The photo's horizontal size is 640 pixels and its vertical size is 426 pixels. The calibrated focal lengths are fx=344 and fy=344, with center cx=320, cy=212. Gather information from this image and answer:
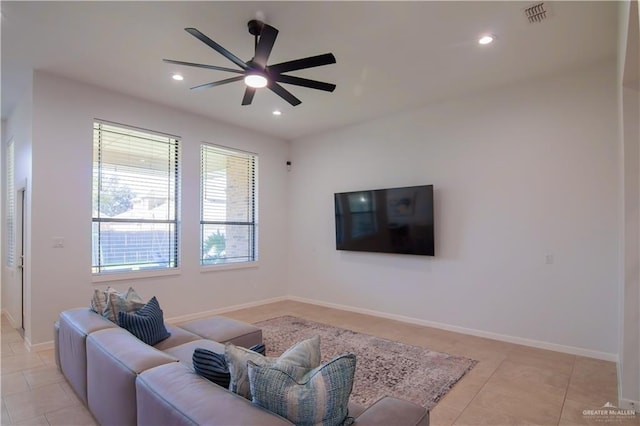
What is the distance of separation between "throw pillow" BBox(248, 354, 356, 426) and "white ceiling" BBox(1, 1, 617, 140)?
9.02 ft

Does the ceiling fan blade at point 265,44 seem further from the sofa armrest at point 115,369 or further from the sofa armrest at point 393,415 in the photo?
the sofa armrest at point 393,415

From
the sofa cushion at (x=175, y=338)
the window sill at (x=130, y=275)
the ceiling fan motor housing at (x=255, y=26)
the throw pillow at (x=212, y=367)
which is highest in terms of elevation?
the ceiling fan motor housing at (x=255, y=26)

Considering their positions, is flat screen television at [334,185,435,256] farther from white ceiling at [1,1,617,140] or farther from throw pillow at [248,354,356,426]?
throw pillow at [248,354,356,426]

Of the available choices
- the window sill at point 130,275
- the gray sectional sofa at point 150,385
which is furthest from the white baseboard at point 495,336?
the gray sectional sofa at point 150,385

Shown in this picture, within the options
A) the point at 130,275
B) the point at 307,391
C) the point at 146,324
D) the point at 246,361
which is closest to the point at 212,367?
the point at 246,361

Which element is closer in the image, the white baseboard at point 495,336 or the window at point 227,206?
the white baseboard at point 495,336

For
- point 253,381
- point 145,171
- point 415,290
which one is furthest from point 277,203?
point 253,381

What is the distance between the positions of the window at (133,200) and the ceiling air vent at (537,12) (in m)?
4.76

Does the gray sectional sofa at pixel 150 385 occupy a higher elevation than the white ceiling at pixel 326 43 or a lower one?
lower

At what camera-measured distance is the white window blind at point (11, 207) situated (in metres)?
4.94

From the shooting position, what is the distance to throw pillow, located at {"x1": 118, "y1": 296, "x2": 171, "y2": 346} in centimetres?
270

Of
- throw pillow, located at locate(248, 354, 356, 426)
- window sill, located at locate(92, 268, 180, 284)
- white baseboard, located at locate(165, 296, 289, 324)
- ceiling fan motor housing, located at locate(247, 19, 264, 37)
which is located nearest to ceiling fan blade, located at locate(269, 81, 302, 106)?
ceiling fan motor housing, located at locate(247, 19, 264, 37)

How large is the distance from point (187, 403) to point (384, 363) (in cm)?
265

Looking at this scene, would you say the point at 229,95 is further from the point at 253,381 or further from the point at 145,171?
the point at 253,381
